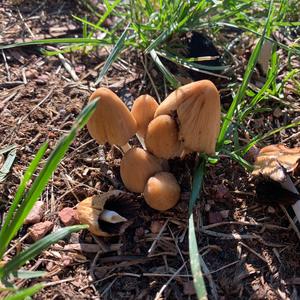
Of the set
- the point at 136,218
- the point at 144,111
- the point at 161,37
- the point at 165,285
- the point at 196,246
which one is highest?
the point at 161,37

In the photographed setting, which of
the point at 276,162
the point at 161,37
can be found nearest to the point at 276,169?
the point at 276,162

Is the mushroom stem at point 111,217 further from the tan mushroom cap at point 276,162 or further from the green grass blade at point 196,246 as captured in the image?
the tan mushroom cap at point 276,162

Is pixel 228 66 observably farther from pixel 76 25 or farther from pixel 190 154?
pixel 76 25

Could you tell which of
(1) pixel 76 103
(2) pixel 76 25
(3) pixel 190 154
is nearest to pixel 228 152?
(3) pixel 190 154

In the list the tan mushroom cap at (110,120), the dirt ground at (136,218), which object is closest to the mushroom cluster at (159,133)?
the tan mushroom cap at (110,120)

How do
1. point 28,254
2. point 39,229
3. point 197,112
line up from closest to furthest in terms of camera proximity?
point 28,254, point 197,112, point 39,229

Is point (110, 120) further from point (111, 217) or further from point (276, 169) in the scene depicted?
point (276, 169)
